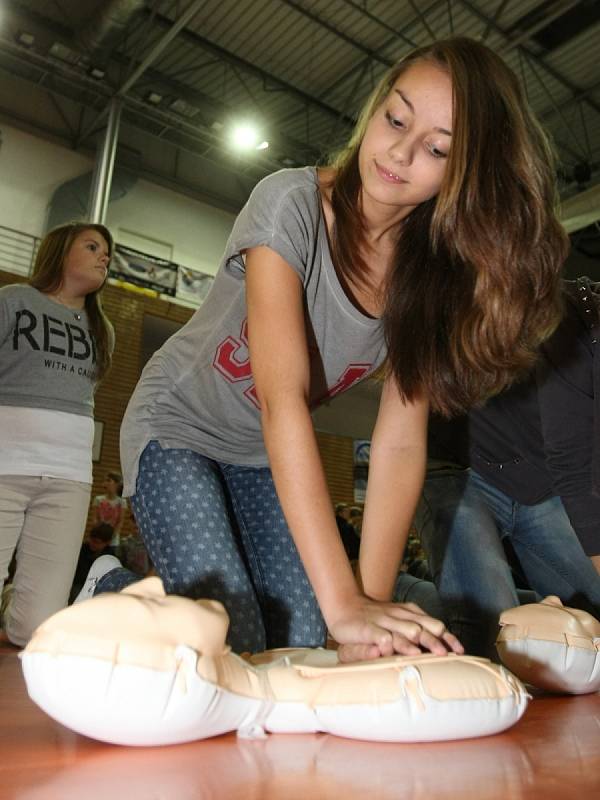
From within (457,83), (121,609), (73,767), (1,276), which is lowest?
(73,767)

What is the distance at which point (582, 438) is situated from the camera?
4.78 ft

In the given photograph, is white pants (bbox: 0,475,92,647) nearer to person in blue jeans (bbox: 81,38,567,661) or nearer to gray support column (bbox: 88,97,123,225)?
person in blue jeans (bbox: 81,38,567,661)

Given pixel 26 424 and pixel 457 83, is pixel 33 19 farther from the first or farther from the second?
pixel 457 83

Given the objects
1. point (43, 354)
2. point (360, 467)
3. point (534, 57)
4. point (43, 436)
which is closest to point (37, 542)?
point (43, 436)

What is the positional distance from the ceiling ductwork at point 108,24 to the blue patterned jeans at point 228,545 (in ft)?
24.1

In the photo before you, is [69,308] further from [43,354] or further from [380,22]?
[380,22]

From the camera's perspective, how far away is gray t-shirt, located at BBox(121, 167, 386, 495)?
1.19 m

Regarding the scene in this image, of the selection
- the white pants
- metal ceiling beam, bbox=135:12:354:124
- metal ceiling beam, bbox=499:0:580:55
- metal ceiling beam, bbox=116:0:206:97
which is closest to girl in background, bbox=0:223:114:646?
the white pants

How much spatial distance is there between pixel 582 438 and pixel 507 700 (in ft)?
2.69

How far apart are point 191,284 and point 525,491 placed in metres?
8.10

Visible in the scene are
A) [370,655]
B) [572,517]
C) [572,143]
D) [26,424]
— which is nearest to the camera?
[370,655]

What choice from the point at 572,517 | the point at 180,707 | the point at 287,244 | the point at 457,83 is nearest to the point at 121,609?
the point at 180,707

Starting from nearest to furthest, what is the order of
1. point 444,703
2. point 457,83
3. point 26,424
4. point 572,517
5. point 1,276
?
point 444,703
point 457,83
point 572,517
point 26,424
point 1,276

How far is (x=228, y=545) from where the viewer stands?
1131 mm
